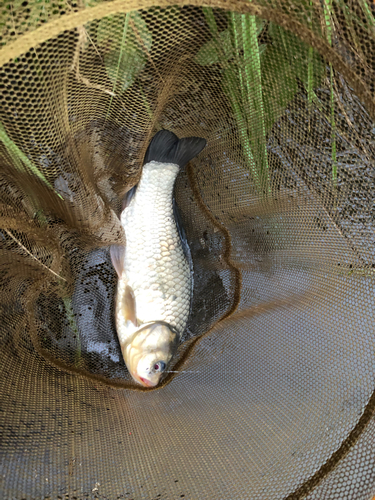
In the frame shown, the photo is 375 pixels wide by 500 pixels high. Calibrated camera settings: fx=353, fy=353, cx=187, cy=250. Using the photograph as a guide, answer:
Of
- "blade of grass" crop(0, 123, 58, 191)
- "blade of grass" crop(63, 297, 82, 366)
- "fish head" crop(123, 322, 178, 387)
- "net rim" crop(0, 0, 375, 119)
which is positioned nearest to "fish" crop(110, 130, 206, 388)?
"fish head" crop(123, 322, 178, 387)

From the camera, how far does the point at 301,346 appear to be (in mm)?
1292

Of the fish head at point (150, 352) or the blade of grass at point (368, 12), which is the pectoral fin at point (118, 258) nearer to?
the fish head at point (150, 352)

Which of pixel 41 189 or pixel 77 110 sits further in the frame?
pixel 41 189

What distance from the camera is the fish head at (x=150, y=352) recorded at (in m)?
1.42

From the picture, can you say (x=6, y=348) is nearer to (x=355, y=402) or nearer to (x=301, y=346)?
(x=301, y=346)

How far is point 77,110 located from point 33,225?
446 mm

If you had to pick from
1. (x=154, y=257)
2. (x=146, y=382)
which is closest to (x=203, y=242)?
(x=154, y=257)

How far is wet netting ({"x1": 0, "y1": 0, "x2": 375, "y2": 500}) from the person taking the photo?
0.85 m

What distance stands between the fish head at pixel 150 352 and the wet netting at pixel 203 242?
84 mm

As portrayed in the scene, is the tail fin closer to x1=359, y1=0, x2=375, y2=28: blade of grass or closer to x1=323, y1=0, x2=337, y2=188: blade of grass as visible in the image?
x1=323, y1=0, x2=337, y2=188: blade of grass

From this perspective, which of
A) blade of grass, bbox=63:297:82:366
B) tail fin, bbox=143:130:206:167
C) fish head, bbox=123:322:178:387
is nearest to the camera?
tail fin, bbox=143:130:206:167

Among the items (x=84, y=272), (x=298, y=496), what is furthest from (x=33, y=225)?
(x=298, y=496)

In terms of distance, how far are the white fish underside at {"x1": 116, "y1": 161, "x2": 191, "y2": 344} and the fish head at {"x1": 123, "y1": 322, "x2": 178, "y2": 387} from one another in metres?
0.04

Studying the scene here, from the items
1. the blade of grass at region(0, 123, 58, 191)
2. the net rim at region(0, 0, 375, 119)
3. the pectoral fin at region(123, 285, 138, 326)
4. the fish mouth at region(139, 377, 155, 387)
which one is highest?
the net rim at region(0, 0, 375, 119)
